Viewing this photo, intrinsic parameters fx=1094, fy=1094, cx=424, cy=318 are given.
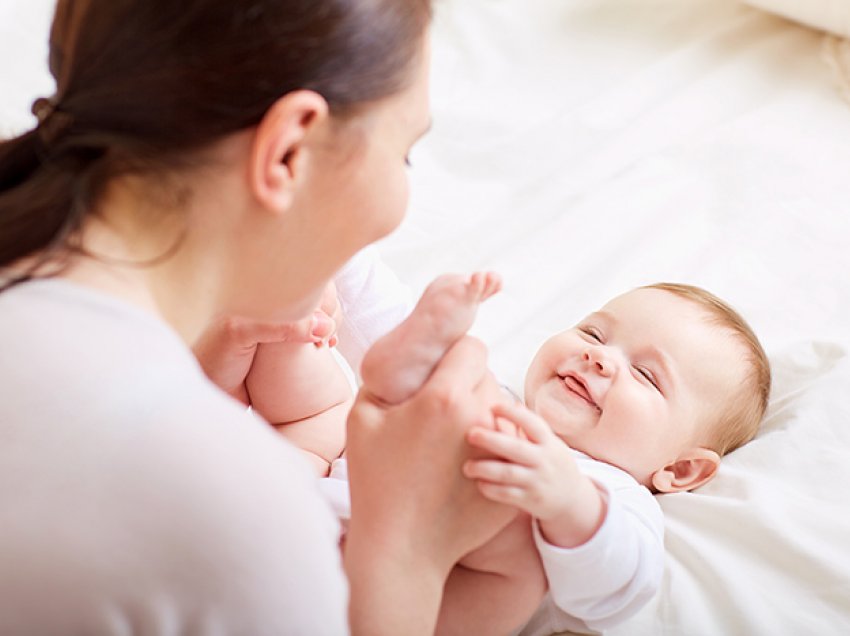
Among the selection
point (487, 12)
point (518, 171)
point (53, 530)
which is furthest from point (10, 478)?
point (487, 12)

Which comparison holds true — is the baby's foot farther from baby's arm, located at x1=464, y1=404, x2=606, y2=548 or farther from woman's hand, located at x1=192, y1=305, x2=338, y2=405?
woman's hand, located at x1=192, y1=305, x2=338, y2=405

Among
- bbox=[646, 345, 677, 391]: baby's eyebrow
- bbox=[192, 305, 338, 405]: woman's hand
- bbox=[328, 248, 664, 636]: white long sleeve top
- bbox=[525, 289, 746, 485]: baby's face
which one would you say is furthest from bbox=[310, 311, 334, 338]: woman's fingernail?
bbox=[646, 345, 677, 391]: baby's eyebrow

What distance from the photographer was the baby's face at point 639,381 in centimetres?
114

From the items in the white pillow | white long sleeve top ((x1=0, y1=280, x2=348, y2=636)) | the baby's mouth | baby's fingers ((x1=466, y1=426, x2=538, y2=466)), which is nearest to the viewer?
white long sleeve top ((x1=0, y1=280, x2=348, y2=636))

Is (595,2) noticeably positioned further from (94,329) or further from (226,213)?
(94,329)

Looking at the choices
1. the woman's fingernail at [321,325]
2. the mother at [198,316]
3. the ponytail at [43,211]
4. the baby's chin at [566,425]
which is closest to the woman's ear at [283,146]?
the mother at [198,316]

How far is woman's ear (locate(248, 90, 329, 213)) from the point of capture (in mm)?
723

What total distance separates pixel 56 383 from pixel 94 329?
0.04 metres

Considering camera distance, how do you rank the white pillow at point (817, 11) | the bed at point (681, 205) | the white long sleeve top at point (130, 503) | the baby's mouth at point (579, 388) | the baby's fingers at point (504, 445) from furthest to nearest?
1. the white pillow at point (817, 11)
2. the baby's mouth at point (579, 388)
3. the bed at point (681, 205)
4. the baby's fingers at point (504, 445)
5. the white long sleeve top at point (130, 503)

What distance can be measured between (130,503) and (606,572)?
0.44m

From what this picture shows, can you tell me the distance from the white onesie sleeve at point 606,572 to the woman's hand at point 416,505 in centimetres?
8

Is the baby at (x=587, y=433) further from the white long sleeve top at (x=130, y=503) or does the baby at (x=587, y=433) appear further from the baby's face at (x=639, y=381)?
the white long sleeve top at (x=130, y=503)

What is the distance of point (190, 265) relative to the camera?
2.55ft

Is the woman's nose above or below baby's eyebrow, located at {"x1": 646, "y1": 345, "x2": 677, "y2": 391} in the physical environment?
above
